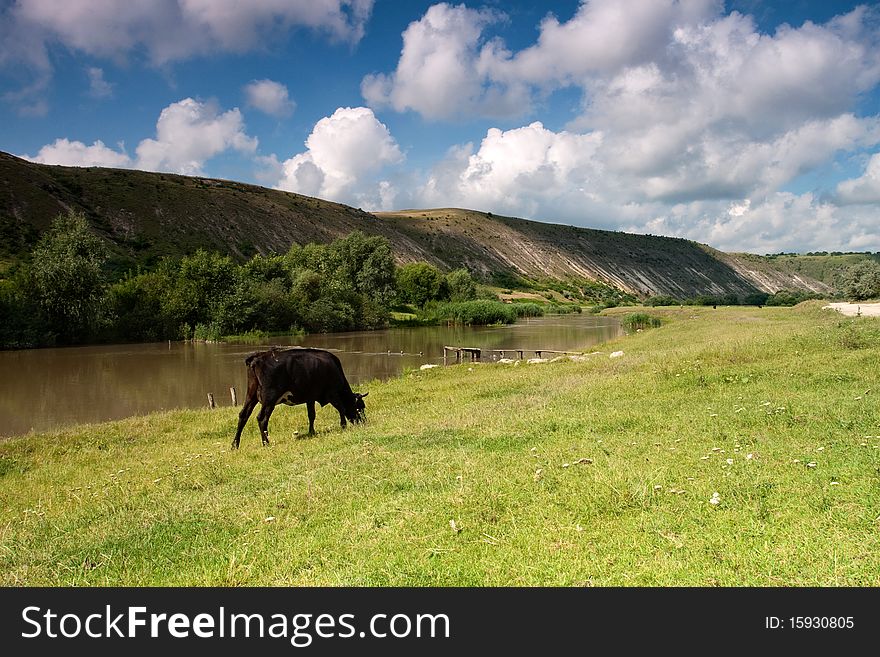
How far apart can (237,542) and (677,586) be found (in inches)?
186

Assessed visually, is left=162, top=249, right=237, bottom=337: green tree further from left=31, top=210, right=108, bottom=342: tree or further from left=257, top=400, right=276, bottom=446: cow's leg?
left=257, top=400, right=276, bottom=446: cow's leg

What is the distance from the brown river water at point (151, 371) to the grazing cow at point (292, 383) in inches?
497

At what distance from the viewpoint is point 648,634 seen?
4293 mm

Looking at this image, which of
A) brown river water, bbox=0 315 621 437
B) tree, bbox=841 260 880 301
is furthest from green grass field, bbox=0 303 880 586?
tree, bbox=841 260 880 301

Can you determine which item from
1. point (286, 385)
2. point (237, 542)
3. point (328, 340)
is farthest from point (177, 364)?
point (237, 542)

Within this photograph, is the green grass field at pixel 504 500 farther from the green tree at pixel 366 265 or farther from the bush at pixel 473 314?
the bush at pixel 473 314

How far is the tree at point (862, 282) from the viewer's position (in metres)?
59.4

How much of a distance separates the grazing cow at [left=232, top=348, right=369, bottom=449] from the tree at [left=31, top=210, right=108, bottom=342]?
50.5m

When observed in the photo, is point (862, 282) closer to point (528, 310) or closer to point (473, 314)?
point (473, 314)

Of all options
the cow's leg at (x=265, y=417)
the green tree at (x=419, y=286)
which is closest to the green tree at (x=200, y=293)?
the green tree at (x=419, y=286)

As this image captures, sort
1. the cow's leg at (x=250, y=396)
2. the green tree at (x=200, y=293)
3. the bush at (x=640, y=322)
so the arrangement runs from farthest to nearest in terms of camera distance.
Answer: the bush at (x=640, y=322) < the green tree at (x=200, y=293) < the cow's leg at (x=250, y=396)

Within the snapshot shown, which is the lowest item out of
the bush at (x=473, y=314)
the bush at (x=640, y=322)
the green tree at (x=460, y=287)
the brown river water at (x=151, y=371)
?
the brown river water at (x=151, y=371)

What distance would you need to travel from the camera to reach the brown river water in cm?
2790

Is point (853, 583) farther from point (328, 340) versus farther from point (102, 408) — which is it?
point (328, 340)
